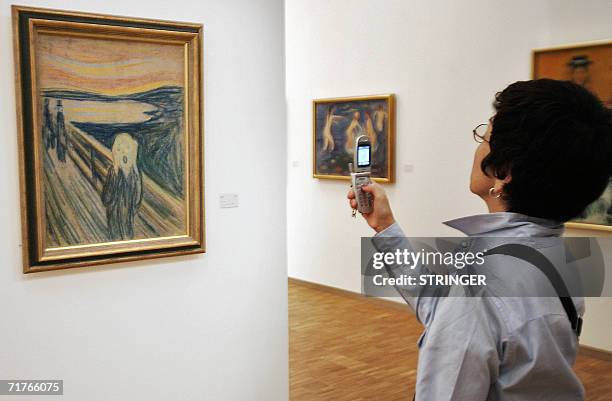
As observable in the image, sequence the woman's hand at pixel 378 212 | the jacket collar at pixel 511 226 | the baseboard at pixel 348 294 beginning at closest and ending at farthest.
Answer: the jacket collar at pixel 511 226 → the woman's hand at pixel 378 212 → the baseboard at pixel 348 294

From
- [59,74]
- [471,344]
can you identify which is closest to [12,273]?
[59,74]

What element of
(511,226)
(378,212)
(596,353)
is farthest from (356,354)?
(511,226)

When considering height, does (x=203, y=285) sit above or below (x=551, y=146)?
below

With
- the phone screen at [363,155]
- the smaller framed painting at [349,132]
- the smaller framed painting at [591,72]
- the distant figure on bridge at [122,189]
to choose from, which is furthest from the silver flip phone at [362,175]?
the smaller framed painting at [349,132]

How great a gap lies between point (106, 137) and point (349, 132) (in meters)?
4.83

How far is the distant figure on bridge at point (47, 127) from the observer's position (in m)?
3.36

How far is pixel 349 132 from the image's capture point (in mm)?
8078

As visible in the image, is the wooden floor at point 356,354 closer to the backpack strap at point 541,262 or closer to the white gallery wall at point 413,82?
the white gallery wall at point 413,82

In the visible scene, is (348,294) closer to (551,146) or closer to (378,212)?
(378,212)

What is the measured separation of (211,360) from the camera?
13.5 feet

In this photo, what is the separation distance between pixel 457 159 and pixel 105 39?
14.6 feet

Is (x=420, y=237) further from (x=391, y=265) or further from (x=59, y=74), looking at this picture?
(x=391, y=265)

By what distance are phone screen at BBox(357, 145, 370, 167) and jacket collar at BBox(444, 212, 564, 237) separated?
0.67 m

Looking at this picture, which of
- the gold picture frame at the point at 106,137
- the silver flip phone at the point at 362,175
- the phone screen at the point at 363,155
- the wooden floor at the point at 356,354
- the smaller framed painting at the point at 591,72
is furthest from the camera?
the smaller framed painting at the point at 591,72
